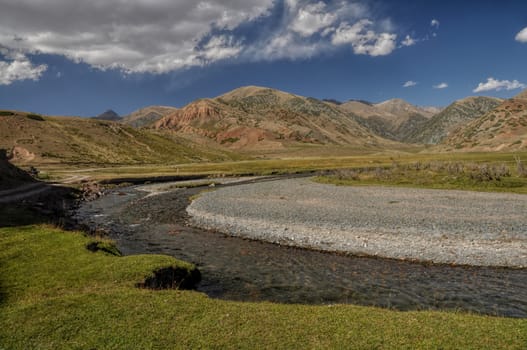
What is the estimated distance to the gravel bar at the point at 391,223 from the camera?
25.5m

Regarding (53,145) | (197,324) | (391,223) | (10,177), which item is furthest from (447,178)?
(53,145)

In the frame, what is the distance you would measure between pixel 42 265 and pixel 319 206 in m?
31.3

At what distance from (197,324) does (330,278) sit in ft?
38.6

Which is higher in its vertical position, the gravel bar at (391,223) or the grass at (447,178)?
the grass at (447,178)

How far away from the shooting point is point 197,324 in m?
12.2

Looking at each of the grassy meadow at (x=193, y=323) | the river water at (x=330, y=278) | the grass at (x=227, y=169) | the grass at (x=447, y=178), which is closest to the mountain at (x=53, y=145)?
the grass at (x=227, y=169)

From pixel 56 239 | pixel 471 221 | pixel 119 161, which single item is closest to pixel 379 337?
pixel 56 239

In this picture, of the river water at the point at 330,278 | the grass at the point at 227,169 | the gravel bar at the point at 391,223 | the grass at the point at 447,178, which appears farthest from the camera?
the grass at the point at 227,169

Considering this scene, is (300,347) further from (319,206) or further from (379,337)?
(319,206)

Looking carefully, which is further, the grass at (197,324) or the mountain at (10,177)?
the mountain at (10,177)

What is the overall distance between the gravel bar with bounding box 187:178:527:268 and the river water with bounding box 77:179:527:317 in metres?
1.74

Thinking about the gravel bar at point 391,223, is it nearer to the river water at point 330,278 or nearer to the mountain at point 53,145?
the river water at point 330,278

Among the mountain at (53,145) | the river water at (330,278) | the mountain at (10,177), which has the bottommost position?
the river water at (330,278)

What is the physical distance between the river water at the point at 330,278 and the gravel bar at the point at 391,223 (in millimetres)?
1739
